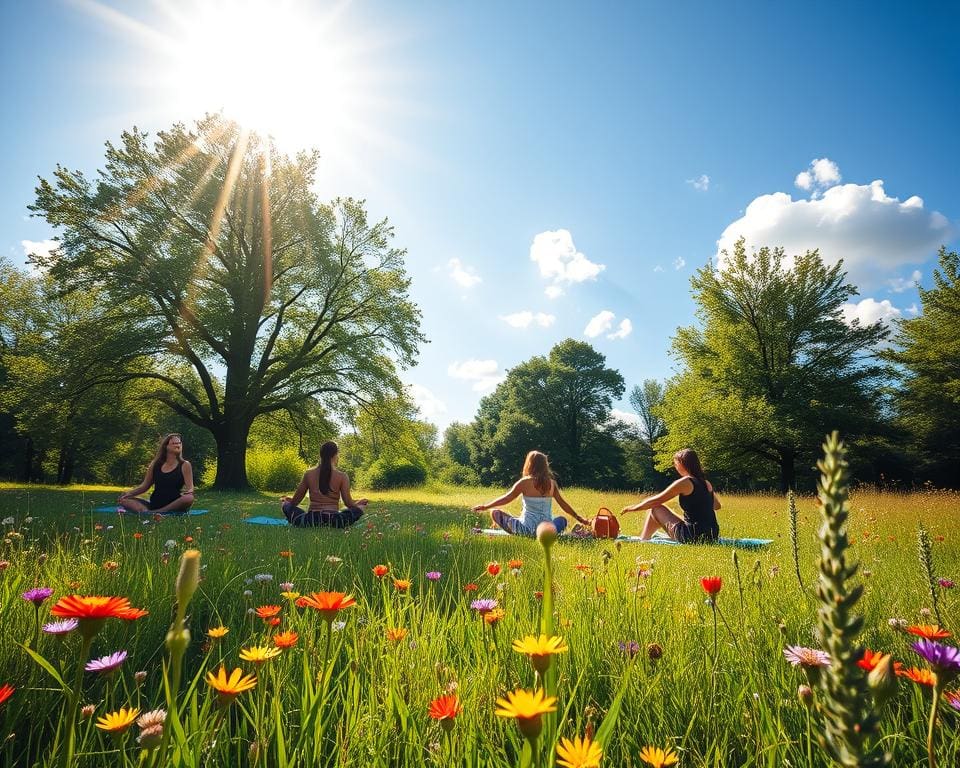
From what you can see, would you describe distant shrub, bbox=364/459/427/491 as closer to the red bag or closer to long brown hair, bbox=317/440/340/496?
long brown hair, bbox=317/440/340/496

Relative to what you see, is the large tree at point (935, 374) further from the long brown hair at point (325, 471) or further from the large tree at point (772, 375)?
the long brown hair at point (325, 471)

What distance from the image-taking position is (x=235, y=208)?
2045 cm

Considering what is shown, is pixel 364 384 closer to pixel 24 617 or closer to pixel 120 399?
pixel 120 399

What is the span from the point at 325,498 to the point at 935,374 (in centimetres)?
3324

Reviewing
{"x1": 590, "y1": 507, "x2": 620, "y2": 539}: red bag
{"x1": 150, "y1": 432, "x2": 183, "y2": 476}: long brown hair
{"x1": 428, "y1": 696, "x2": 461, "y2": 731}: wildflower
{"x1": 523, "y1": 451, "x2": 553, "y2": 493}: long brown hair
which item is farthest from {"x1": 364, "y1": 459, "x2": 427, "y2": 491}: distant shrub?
{"x1": 428, "y1": 696, "x2": 461, "y2": 731}: wildflower

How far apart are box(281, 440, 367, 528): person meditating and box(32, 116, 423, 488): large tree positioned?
1354cm

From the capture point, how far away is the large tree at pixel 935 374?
2543 cm

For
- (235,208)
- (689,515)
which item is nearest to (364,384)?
(235,208)

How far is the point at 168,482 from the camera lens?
9.47 m

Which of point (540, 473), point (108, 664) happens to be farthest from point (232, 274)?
point (108, 664)

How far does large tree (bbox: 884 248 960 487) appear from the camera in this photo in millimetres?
25434

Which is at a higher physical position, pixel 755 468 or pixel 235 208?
pixel 235 208

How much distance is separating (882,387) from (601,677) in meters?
32.6

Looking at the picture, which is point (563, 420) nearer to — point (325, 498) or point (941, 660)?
point (325, 498)
